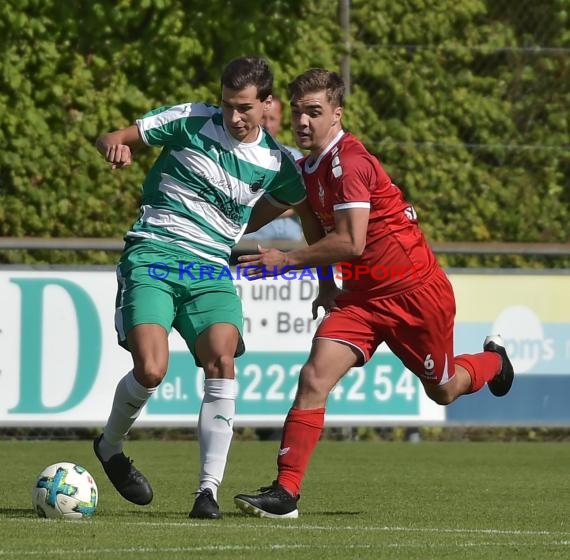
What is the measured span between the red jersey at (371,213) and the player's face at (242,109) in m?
0.40

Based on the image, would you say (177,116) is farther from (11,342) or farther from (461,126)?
(461,126)

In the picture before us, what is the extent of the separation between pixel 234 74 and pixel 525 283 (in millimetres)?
5246

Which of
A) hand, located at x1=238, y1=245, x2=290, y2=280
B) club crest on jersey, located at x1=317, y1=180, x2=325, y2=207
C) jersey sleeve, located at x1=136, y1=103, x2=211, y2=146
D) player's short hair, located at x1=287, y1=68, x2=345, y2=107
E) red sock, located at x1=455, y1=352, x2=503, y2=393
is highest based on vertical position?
player's short hair, located at x1=287, y1=68, x2=345, y2=107

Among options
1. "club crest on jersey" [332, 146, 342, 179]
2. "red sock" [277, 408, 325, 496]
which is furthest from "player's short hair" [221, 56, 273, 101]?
"red sock" [277, 408, 325, 496]

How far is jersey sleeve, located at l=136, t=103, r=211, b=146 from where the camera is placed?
6617 millimetres

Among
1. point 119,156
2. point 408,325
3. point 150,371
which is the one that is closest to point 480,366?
point 408,325

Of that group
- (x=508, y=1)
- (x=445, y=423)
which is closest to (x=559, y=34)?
(x=508, y=1)

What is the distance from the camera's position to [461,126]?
526 inches

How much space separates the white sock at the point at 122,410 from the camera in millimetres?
6566

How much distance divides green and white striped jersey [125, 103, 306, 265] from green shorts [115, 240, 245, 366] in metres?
0.07

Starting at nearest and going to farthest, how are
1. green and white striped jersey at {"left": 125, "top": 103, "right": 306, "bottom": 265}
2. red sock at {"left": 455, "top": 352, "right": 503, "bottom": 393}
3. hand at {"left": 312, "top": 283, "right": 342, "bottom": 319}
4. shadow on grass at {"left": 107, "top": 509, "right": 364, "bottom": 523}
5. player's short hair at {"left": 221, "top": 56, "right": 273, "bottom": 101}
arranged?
shadow on grass at {"left": 107, "top": 509, "right": 364, "bottom": 523} → player's short hair at {"left": 221, "top": 56, "right": 273, "bottom": 101} → green and white striped jersey at {"left": 125, "top": 103, "right": 306, "bottom": 265} → hand at {"left": 312, "top": 283, "right": 342, "bottom": 319} → red sock at {"left": 455, "top": 352, "right": 503, "bottom": 393}

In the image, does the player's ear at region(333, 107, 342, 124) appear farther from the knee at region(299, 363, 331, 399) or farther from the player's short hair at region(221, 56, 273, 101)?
the knee at region(299, 363, 331, 399)

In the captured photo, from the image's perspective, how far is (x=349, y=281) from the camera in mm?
7070

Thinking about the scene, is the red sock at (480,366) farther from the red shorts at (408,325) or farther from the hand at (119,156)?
the hand at (119,156)
